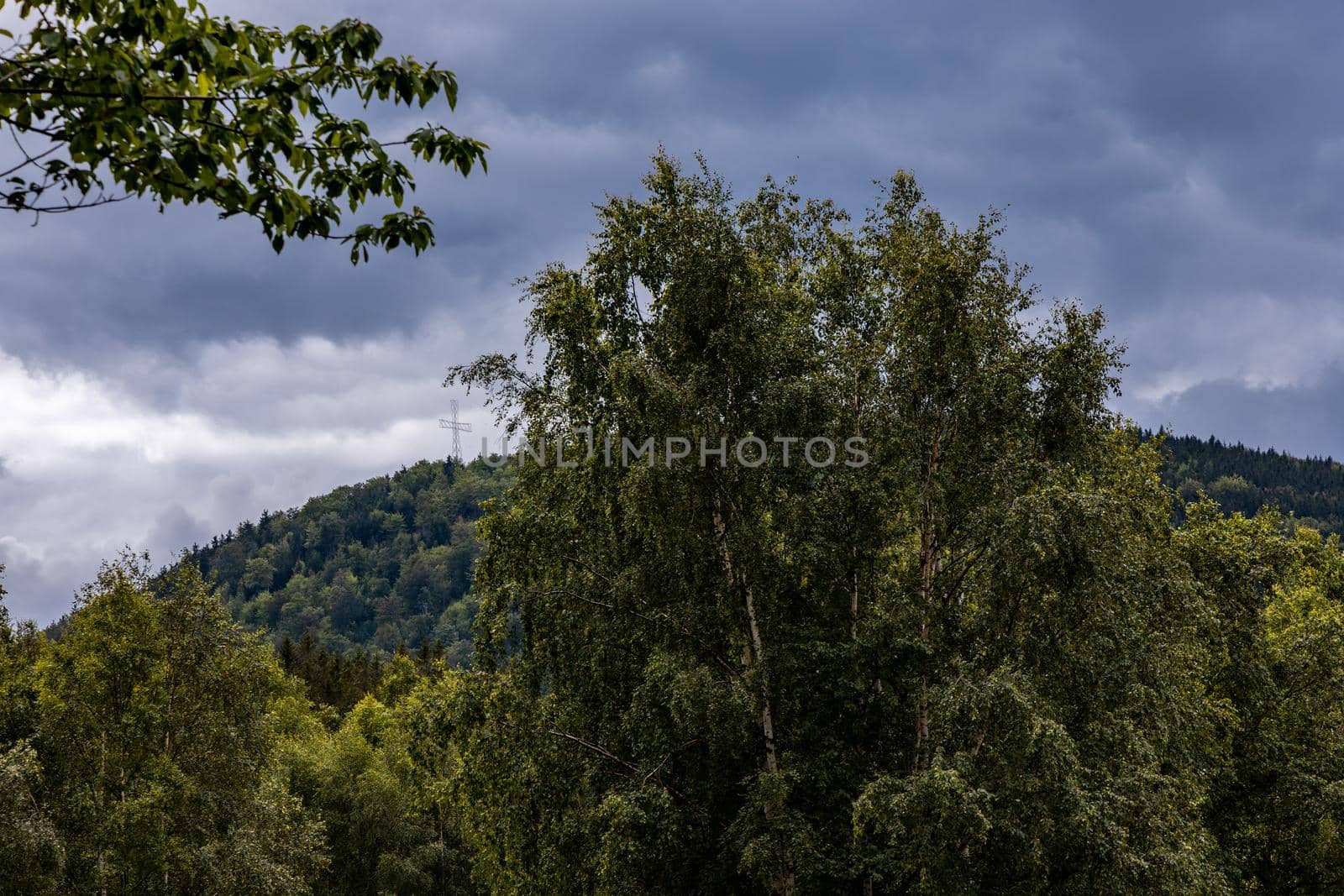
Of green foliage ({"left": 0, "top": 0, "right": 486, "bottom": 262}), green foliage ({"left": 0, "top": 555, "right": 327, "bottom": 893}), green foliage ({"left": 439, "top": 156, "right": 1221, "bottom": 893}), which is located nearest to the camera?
green foliage ({"left": 0, "top": 0, "right": 486, "bottom": 262})

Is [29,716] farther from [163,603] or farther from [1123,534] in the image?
[1123,534]

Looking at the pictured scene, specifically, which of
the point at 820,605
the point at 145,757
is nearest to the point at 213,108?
the point at 820,605

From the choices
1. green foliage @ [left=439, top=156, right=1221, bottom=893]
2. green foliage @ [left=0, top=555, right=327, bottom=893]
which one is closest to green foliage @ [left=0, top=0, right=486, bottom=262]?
green foliage @ [left=439, top=156, right=1221, bottom=893]

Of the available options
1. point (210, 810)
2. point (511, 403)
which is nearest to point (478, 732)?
point (511, 403)

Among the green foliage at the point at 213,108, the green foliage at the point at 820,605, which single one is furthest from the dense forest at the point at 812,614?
the green foliage at the point at 213,108

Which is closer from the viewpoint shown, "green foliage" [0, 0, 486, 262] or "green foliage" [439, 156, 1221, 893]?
"green foliage" [0, 0, 486, 262]

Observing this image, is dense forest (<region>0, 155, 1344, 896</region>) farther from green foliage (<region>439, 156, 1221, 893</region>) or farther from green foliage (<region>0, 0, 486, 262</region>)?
green foliage (<region>0, 0, 486, 262</region>)

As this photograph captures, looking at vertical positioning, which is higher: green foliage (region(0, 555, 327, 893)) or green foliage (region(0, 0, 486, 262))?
green foliage (region(0, 0, 486, 262))

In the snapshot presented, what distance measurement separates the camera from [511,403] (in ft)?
59.9

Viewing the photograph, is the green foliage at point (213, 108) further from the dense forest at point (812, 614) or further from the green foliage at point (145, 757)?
the green foliage at point (145, 757)

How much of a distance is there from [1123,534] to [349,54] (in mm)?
12821

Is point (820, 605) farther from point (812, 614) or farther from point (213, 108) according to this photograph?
point (213, 108)

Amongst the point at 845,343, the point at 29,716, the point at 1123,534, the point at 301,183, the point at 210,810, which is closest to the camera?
the point at 301,183

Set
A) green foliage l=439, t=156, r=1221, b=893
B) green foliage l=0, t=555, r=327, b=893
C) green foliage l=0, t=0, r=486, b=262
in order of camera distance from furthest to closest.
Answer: green foliage l=0, t=555, r=327, b=893 < green foliage l=439, t=156, r=1221, b=893 < green foliage l=0, t=0, r=486, b=262
